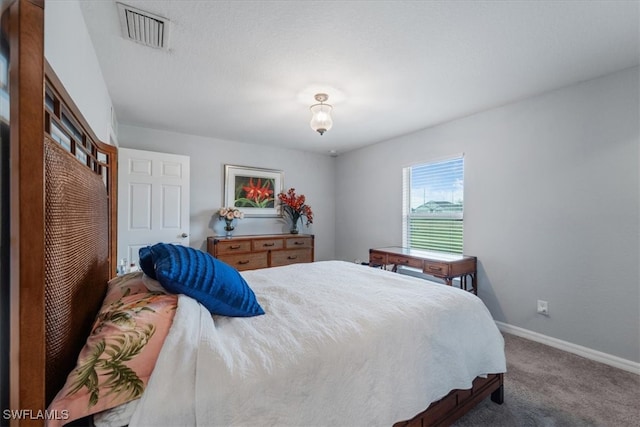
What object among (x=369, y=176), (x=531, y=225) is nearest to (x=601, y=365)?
(x=531, y=225)

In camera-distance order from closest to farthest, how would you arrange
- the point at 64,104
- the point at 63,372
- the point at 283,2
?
the point at 63,372, the point at 64,104, the point at 283,2

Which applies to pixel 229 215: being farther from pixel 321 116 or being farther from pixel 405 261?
pixel 405 261

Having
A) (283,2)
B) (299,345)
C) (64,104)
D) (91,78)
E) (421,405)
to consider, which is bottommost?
(421,405)

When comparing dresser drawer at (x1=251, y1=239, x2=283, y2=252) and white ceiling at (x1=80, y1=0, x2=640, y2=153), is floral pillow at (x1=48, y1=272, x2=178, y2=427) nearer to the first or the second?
white ceiling at (x1=80, y1=0, x2=640, y2=153)

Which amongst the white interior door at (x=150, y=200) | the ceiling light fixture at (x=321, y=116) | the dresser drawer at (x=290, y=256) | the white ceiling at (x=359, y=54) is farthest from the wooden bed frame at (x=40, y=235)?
the dresser drawer at (x=290, y=256)

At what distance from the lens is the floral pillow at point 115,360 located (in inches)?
28.4

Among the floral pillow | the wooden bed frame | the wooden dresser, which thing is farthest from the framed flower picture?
the floral pillow

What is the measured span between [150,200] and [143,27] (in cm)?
224

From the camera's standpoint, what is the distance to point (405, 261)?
3273 millimetres

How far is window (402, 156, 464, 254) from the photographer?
3.40 meters

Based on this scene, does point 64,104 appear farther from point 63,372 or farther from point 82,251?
point 63,372

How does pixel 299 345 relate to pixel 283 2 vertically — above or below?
below

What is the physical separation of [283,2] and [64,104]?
46.6 inches

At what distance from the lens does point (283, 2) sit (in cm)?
152
